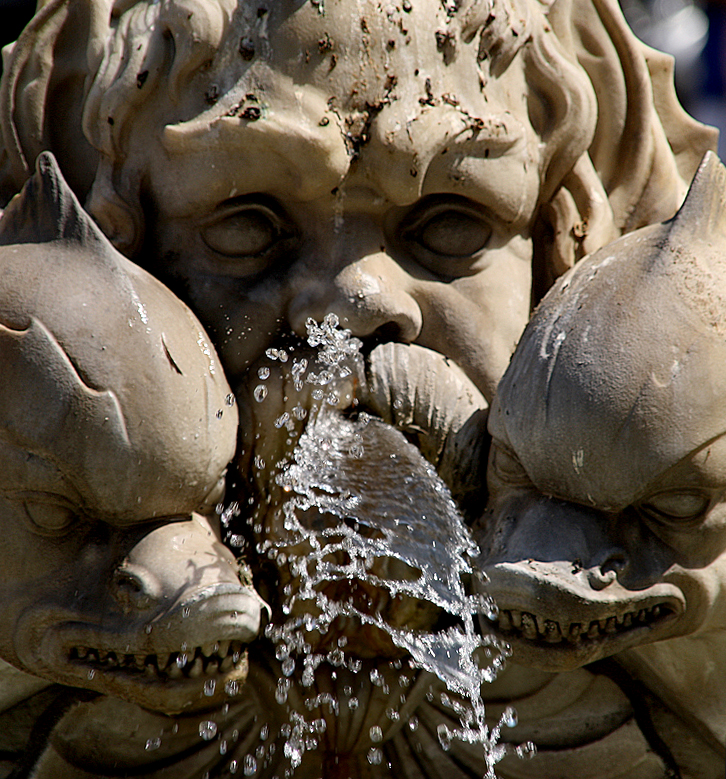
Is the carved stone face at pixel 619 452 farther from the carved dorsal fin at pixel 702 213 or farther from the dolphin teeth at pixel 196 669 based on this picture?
the dolphin teeth at pixel 196 669

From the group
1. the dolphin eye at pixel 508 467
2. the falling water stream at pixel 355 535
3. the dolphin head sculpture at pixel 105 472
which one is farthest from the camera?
the falling water stream at pixel 355 535

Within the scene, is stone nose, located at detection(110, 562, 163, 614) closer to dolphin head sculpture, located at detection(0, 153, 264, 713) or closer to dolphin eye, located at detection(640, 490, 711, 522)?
dolphin head sculpture, located at detection(0, 153, 264, 713)

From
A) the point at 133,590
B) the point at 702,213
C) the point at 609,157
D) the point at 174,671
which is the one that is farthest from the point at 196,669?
the point at 609,157

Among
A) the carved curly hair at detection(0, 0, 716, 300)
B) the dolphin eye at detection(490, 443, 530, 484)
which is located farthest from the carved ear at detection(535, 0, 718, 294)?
the dolphin eye at detection(490, 443, 530, 484)

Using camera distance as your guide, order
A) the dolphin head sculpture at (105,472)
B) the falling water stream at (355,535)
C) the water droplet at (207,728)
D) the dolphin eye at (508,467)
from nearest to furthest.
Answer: the dolphin head sculpture at (105,472), the dolphin eye at (508,467), the falling water stream at (355,535), the water droplet at (207,728)

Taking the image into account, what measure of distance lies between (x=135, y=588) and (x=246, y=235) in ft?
1.89

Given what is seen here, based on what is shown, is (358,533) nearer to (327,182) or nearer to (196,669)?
(196,669)

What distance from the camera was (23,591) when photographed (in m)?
1.38

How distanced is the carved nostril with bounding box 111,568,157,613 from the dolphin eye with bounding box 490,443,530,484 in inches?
20.1

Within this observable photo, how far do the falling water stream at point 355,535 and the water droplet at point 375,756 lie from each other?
8.9 inches

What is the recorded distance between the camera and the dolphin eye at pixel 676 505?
4.43 feet

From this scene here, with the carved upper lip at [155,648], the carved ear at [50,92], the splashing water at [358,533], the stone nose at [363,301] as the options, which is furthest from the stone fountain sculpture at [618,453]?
the carved ear at [50,92]

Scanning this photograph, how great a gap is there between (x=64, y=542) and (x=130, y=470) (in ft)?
0.55

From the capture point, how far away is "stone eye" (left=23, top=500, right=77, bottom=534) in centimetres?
135
